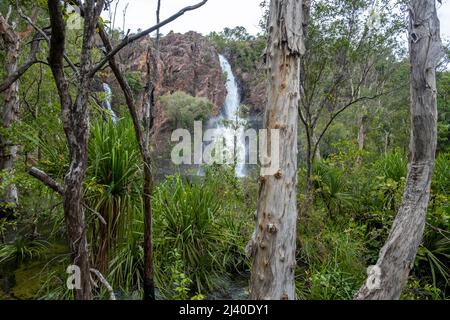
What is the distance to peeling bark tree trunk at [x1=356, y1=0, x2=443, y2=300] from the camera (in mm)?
2541

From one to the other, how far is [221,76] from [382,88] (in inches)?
501

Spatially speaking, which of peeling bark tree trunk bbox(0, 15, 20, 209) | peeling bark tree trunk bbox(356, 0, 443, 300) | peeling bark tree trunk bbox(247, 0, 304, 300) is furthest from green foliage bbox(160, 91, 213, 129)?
peeling bark tree trunk bbox(247, 0, 304, 300)

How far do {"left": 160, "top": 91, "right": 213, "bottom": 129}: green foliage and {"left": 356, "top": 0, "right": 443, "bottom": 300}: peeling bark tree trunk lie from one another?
63.8 ft

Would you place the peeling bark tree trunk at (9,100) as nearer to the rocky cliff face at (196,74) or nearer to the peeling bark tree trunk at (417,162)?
the peeling bark tree trunk at (417,162)

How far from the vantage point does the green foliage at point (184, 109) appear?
2216 cm

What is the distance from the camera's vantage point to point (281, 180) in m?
2.29

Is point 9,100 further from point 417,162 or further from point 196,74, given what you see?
point 196,74

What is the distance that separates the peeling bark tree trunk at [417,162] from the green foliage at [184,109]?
766 inches

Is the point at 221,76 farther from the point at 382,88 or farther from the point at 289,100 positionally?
the point at 289,100

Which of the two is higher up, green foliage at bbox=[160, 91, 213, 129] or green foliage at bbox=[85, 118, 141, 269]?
green foliage at bbox=[160, 91, 213, 129]

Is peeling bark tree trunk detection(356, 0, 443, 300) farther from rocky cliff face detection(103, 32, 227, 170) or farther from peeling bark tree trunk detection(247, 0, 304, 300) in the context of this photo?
rocky cliff face detection(103, 32, 227, 170)

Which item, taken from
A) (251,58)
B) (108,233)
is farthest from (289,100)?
(251,58)

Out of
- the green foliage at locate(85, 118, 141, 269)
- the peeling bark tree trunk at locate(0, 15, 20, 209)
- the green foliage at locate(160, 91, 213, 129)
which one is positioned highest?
the green foliage at locate(160, 91, 213, 129)

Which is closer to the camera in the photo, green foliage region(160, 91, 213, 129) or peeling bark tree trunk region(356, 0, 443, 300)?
peeling bark tree trunk region(356, 0, 443, 300)
